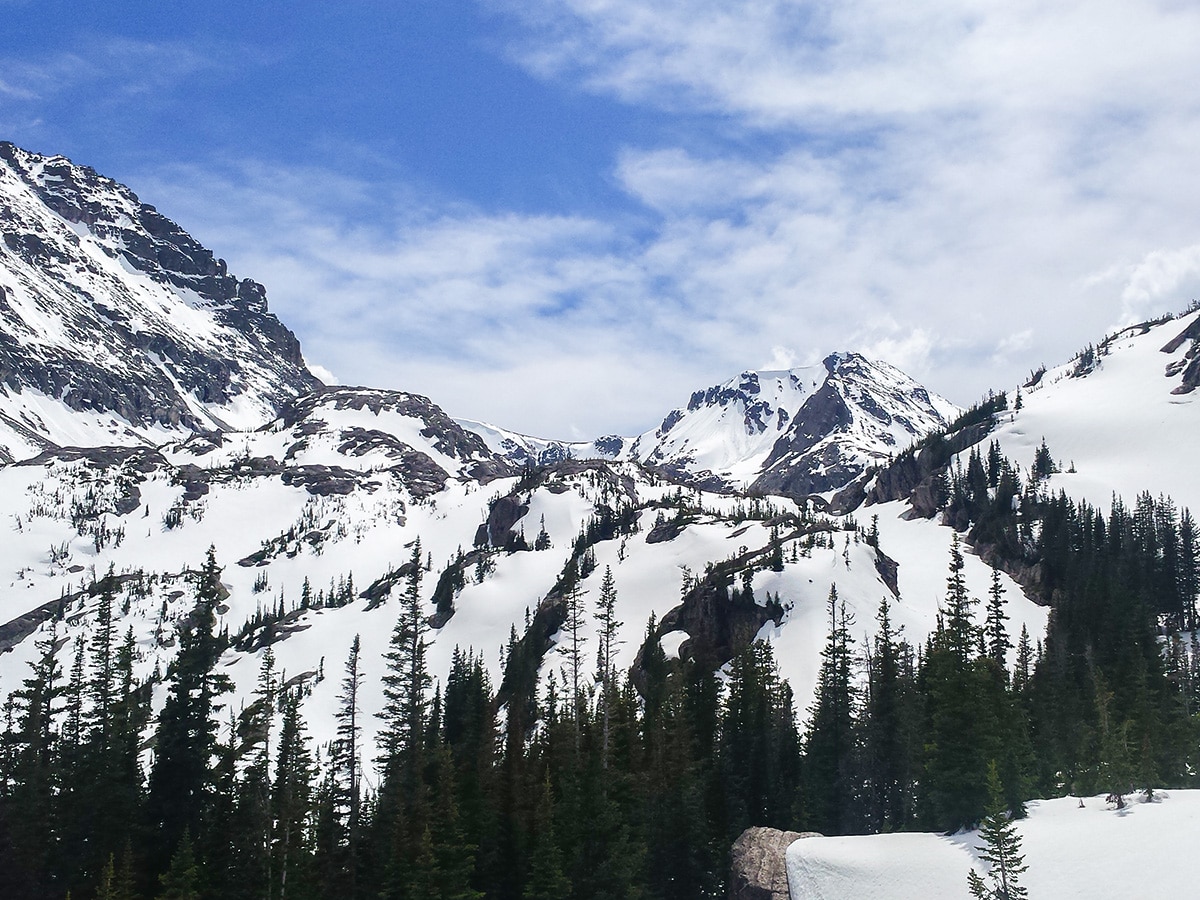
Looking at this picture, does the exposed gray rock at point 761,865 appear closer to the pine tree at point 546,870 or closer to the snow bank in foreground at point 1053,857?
the snow bank in foreground at point 1053,857

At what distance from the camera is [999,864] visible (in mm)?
36938

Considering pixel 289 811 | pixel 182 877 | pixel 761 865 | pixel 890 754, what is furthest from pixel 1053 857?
pixel 182 877

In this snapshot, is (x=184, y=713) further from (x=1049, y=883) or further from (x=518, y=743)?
(x=1049, y=883)

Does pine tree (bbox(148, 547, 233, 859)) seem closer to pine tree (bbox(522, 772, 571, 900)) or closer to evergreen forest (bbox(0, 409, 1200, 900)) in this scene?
evergreen forest (bbox(0, 409, 1200, 900))

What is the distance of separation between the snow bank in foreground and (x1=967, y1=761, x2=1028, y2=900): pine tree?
1037 mm

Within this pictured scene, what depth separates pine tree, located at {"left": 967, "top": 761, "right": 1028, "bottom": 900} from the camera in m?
34.8

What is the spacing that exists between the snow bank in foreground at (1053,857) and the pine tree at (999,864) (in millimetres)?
1037

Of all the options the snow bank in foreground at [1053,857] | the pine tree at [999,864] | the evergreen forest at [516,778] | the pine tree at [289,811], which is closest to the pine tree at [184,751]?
the evergreen forest at [516,778]

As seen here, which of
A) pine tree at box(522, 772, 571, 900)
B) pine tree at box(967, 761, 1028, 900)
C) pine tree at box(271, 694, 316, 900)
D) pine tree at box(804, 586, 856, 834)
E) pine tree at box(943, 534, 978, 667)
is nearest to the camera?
pine tree at box(967, 761, 1028, 900)

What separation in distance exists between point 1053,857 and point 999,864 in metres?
2.63

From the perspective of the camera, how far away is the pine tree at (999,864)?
3478 cm

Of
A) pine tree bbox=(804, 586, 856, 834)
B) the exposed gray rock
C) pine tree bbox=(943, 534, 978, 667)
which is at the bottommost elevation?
the exposed gray rock

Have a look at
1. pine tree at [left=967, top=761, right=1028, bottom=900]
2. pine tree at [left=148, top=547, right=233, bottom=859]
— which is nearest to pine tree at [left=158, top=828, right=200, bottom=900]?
pine tree at [left=148, top=547, right=233, bottom=859]

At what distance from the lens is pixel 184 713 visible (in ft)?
167
